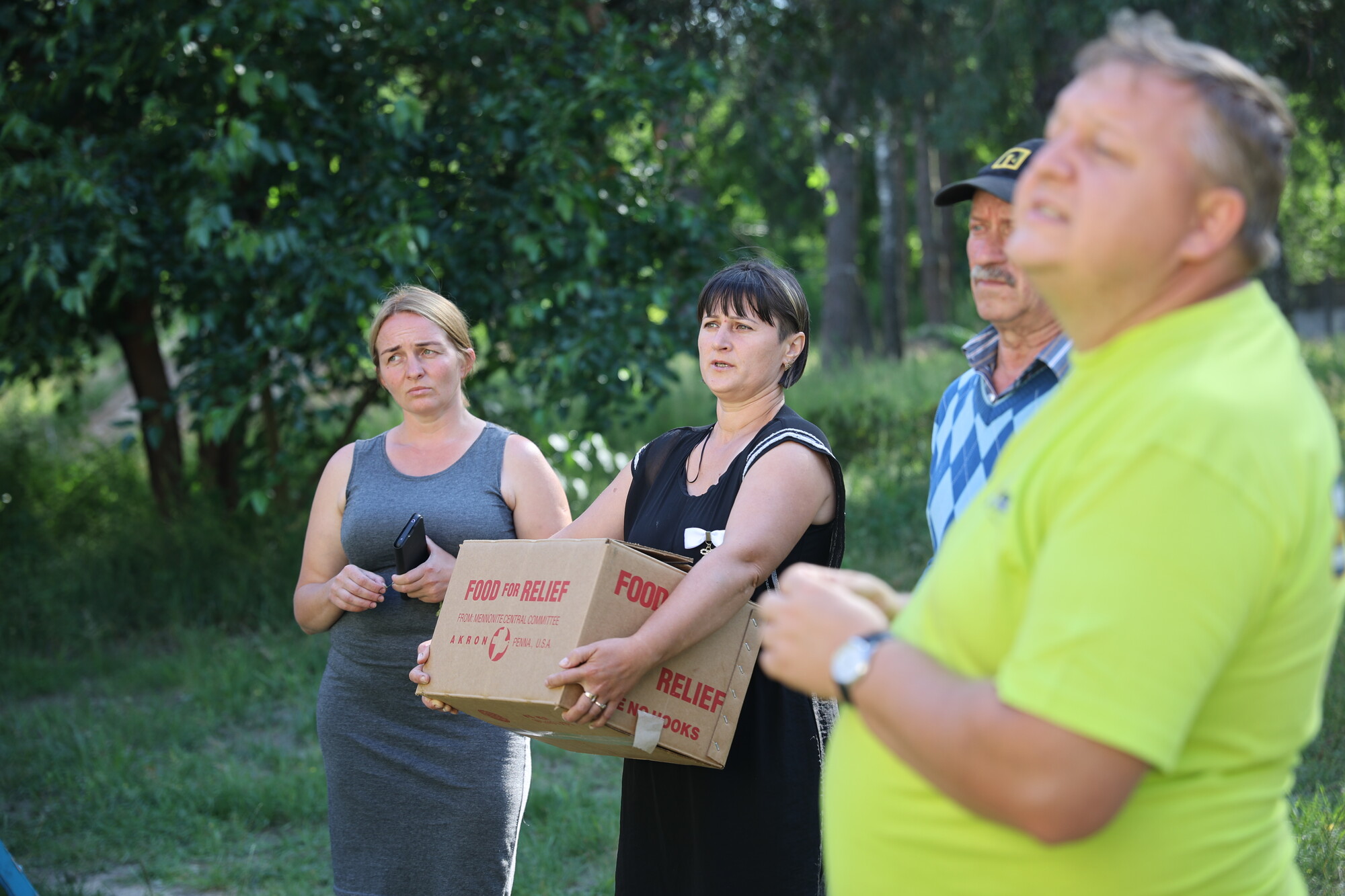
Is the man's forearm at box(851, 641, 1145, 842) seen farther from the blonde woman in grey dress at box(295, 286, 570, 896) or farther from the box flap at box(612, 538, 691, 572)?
the blonde woman in grey dress at box(295, 286, 570, 896)

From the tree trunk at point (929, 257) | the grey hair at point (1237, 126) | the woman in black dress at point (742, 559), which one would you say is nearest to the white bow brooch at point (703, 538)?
Result: the woman in black dress at point (742, 559)

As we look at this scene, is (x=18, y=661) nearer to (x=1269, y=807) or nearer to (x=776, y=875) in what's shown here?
(x=776, y=875)

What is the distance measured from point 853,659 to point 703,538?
1312 mm

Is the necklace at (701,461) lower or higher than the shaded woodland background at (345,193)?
lower

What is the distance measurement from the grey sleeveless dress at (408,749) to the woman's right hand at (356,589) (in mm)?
118

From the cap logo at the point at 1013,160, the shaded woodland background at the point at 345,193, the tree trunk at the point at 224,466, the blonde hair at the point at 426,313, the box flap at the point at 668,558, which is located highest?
the shaded woodland background at the point at 345,193

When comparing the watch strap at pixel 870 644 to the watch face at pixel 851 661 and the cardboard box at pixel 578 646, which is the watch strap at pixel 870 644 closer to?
the watch face at pixel 851 661

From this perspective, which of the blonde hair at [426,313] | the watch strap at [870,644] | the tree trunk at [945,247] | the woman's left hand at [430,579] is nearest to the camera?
the watch strap at [870,644]

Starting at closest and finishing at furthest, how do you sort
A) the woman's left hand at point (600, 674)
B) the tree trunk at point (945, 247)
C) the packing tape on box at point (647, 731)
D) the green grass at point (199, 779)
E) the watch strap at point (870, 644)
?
the watch strap at point (870, 644)
the woman's left hand at point (600, 674)
the packing tape on box at point (647, 731)
the green grass at point (199, 779)
the tree trunk at point (945, 247)

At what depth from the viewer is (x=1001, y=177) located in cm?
223

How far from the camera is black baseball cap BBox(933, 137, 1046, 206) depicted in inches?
87.0

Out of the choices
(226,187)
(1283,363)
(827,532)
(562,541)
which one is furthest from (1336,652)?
(226,187)

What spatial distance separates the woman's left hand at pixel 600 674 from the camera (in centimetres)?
218

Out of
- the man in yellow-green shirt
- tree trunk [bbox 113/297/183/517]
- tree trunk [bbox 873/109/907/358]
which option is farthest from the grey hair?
tree trunk [bbox 873/109/907/358]
